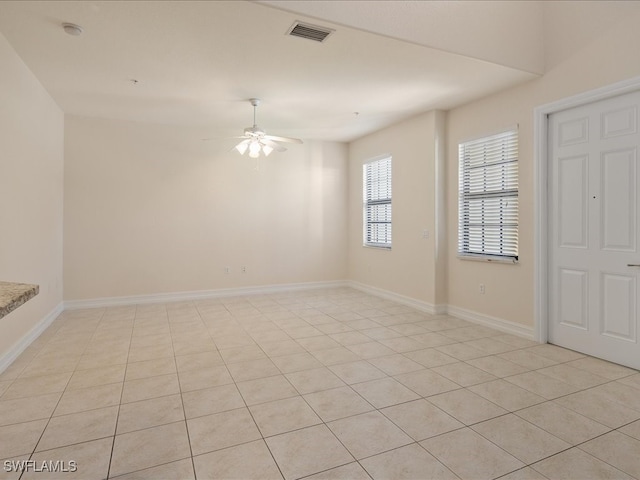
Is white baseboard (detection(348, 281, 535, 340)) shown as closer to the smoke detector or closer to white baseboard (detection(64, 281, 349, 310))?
white baseboard (detection(64, 281, 349, 310))

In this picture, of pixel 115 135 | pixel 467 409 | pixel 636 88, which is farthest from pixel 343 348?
pixel 115 135

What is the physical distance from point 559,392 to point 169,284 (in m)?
5.24

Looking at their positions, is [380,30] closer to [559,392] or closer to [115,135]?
[559,392]

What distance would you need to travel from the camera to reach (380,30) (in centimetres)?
298

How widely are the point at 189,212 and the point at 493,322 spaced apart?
4.70m

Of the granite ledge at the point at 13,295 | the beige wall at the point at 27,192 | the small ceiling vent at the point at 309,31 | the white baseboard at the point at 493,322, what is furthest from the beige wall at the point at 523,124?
the beige wall at the point at 27,192

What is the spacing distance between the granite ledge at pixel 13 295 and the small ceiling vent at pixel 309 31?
99.0 inches

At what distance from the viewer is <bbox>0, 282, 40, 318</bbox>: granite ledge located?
3.95 feet

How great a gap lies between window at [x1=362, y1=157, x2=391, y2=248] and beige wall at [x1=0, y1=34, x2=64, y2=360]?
15.4 feet

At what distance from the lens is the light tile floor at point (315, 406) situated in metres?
1.90

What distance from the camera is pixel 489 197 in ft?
14.4

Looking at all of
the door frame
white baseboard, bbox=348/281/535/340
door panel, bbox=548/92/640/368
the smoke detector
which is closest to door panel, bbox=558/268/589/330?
door panel, bbox=548/92/640/368

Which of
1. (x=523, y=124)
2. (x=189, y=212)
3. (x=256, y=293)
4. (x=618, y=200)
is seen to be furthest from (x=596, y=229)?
(x=189, y=212)

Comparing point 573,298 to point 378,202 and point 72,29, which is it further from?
point 72,29
